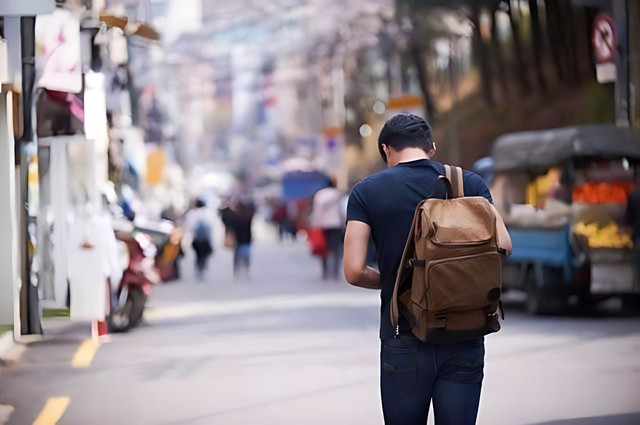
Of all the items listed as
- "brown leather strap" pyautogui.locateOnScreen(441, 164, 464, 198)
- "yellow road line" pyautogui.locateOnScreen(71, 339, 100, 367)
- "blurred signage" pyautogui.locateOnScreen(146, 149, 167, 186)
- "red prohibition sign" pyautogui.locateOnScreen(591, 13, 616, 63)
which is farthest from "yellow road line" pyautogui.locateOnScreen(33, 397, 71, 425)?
"blurred signage" pyautogui.locateOnScreen(146, 149, 167, 186)

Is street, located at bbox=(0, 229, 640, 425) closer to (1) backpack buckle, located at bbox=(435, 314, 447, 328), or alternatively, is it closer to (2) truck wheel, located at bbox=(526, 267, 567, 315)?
(2) truck wheel, located at bbox=(526, 267, 567, 315)

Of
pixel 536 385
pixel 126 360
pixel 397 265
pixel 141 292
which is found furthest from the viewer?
pixel 141 292

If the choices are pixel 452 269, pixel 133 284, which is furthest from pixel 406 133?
pixel 133 284

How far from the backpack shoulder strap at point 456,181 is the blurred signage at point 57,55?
9574 millimetres

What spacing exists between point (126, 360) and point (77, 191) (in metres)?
5.91

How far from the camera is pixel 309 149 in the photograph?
8144 centimetres

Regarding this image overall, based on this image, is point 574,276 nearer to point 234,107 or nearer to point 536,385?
point 536,385

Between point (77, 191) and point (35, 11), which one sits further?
point (77, 191)

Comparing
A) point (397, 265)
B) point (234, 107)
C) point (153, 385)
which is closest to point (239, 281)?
point (153, 385)

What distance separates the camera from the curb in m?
11.9

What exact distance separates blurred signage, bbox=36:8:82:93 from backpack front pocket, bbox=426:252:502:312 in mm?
9831

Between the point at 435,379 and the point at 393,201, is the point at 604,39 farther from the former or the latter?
the point at 435,379

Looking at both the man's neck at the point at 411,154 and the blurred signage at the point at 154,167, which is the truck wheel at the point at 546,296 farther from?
the blurred signage at the point at 154,167

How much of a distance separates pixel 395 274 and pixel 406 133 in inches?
20.8
